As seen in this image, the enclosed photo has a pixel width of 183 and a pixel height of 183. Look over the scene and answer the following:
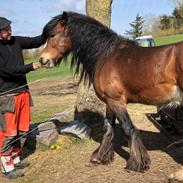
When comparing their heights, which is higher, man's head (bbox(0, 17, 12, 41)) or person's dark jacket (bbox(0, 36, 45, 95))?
man's head (bbox(0, 17, 12, 41))

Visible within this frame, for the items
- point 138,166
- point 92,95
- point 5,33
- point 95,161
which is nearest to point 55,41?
point 5,33

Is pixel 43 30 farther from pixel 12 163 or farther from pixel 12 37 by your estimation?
pixel 12 163

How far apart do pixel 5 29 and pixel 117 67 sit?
5.48ft

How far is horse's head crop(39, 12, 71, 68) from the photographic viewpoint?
223 inches

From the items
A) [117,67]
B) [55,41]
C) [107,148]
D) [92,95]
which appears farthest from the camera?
[92,95]

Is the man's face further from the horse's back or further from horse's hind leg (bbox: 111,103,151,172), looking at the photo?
horse's hind leg (bbox: 111,103,151,172)

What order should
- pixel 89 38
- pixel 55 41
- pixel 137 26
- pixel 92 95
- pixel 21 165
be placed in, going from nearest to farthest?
pixel 89 38 < pixel 55 41 < pixel 21 165 < pixel 92 95 < pixel 137 26

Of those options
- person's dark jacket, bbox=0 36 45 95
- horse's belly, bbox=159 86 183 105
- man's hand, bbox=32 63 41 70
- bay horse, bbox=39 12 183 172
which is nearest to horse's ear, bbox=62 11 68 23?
bay horse, bbox=39 12 183 172

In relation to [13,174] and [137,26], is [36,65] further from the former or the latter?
[137,26]

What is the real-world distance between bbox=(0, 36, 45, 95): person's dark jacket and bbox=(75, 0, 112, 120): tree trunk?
1.82 meters

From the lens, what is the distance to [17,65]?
5633 millimetres

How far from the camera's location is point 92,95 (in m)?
7.46

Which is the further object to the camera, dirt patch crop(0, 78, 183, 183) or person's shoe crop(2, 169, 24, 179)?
person's shoe crop(2, 169, 24, 179)

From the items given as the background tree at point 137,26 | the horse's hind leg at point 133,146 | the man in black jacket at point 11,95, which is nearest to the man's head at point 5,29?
the man in black jacket at point 11,95
